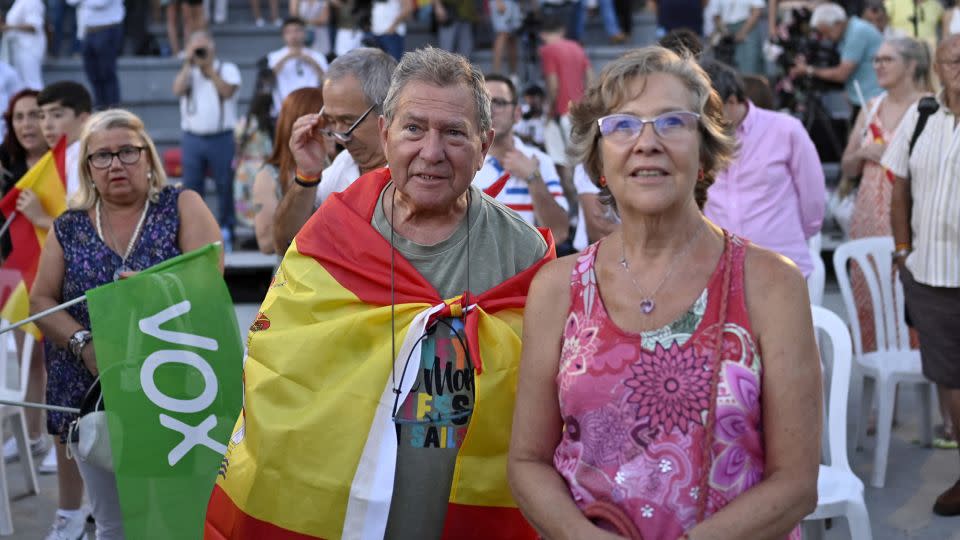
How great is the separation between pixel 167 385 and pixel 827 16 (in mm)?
9056

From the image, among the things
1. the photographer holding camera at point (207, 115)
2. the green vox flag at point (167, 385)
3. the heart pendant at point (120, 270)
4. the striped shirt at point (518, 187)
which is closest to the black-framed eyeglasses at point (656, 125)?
the green vox flag at point (167, 385)

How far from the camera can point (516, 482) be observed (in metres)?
2.78

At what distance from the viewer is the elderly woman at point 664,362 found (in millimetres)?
2572

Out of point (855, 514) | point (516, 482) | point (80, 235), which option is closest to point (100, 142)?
point (80, 235)

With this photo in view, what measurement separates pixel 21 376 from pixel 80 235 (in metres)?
2.18

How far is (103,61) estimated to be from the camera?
524 inches

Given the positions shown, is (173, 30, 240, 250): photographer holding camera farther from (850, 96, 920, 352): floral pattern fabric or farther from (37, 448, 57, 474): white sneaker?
(850, 96, 920, 352): floral pattern fabric

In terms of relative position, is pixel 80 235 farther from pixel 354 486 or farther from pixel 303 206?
pixel 354 486

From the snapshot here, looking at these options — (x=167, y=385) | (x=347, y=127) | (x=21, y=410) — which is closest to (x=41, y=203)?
(x=21, y=410)

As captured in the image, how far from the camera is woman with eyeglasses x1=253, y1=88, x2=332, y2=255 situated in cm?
517

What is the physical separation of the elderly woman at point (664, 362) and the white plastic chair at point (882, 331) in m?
4.21

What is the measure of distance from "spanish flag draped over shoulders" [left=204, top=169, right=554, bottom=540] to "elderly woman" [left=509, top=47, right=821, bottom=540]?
27 cm

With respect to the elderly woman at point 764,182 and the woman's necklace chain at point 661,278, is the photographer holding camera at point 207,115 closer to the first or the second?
the elderly woman at point 764,182

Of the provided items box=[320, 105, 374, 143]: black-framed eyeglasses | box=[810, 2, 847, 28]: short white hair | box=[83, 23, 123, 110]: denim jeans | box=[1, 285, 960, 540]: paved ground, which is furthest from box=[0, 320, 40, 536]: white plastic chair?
box=[810, 2, 847, 28]: short white hair
